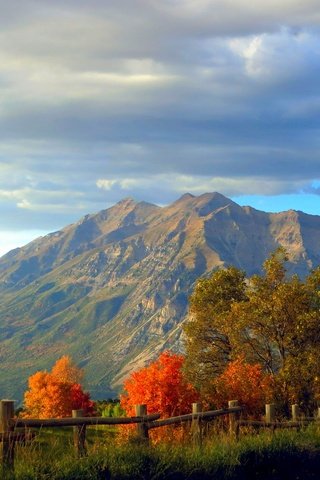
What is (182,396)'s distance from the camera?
4478 centimetres

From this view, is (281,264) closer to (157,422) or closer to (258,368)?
(258,368)

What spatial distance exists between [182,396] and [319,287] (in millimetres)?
14010

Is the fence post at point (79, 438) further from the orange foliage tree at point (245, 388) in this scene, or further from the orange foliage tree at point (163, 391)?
the orange foliage tree at point (163, 391)

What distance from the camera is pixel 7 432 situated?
1367 centimetres

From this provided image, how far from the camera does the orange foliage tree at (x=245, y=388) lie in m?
42.7

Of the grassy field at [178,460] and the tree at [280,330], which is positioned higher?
the tree at [280,330]

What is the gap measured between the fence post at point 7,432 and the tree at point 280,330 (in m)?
32.9

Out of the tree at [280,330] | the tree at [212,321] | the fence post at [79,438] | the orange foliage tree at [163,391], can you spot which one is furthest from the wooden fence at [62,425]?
the tree at [212,321]

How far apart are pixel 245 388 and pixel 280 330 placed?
21.9 feet

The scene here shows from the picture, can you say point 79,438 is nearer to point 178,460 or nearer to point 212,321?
point 178,460

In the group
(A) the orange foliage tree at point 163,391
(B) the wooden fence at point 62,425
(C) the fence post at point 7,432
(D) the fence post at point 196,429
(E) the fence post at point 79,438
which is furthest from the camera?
(A) the orange foliage tree at point 163,391

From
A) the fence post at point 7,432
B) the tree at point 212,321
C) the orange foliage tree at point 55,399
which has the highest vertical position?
the tree at point 212,321

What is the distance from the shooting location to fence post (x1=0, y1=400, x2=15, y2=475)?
13337 millimetres

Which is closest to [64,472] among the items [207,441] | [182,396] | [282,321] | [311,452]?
[207,441]
